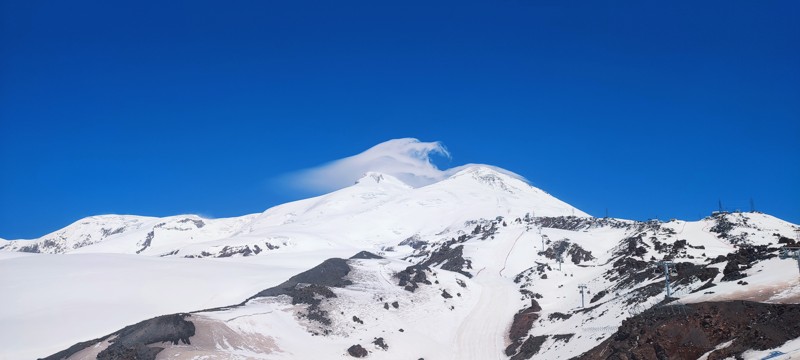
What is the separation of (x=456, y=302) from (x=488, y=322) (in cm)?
1118

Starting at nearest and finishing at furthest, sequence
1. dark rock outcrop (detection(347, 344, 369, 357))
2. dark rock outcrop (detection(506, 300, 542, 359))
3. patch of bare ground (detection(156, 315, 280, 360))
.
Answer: patch of bare ground (detection(156, 315, 280, 360)) → dark rock outcrop (detection(347, 344, 369, 357)) → dark rock outcrop (detection(506, 300, 542, 359))

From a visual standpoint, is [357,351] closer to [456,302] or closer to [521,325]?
[521,325]

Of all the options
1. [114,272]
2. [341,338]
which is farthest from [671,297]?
[114,272]

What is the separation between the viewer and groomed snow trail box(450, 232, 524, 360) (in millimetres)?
65812

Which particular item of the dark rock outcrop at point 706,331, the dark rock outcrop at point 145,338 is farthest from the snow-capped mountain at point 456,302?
the dark rock outcrop at point 145,338

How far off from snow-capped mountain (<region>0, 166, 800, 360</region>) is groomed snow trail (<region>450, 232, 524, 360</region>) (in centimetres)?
30

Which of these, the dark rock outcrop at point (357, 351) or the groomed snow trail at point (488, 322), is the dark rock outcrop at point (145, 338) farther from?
the groomed snow trail at point (488, 322)

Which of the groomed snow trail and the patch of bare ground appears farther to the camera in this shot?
the groomed snow trail

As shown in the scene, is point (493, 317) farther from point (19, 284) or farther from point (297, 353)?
point (19, 284)

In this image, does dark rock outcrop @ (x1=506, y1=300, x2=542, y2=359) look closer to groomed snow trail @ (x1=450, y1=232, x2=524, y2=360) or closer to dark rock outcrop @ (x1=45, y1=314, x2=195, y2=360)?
groomed snow trail @ (x1=450, y1=232, x2=524, y2=360)

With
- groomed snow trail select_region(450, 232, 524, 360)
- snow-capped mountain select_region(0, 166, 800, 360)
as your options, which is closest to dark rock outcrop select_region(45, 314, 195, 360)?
snow-capped mountain select_region(0, 166, 800, 360)

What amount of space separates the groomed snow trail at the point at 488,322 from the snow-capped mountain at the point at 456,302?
0.99 ft

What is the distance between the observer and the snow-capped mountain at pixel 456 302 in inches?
1475

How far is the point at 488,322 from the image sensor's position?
78.9 meters
